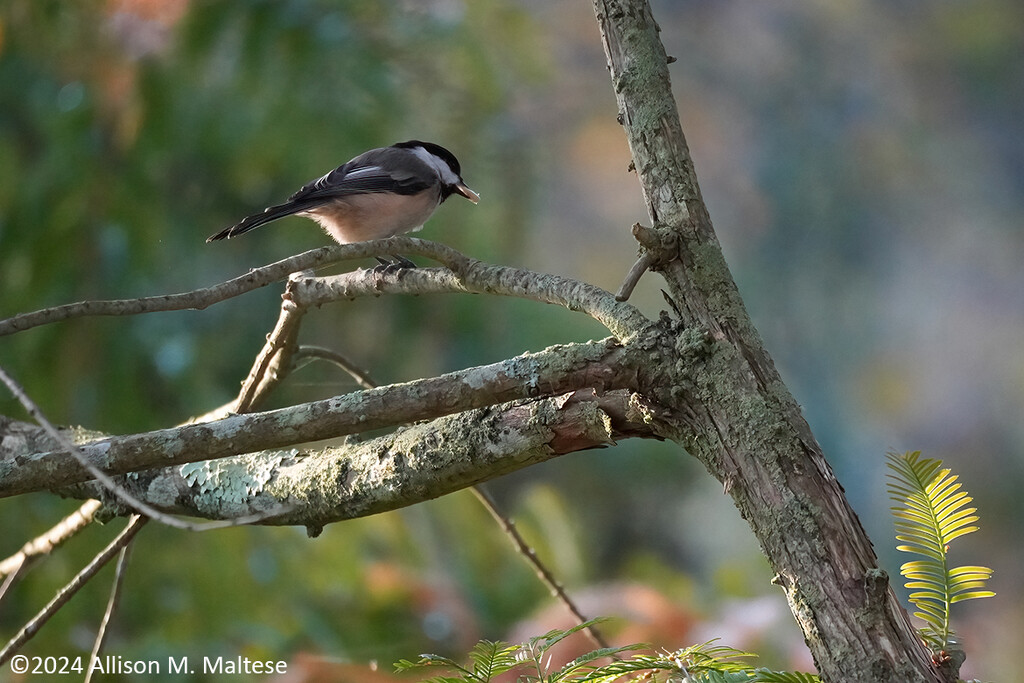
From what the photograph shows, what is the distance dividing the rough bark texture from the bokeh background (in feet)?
3.36

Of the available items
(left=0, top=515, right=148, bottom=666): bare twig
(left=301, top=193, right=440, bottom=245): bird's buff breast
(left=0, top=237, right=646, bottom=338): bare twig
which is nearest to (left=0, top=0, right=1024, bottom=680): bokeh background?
(left=301, top=193, right=440, bottom=245): bird's buff breast

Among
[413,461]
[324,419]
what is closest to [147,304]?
[324,419]

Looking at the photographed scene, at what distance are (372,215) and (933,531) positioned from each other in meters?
1.23

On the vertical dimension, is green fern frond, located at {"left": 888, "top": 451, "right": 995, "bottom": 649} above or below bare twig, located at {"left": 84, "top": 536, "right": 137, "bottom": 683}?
below

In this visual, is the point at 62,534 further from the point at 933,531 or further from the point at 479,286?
the point at 933,531

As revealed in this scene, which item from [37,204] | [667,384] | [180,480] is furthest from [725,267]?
[37,204]

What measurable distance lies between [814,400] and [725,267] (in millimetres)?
2682

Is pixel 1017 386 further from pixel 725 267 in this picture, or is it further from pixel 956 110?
pixel 725 267

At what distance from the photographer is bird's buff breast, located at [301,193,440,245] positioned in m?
1.69

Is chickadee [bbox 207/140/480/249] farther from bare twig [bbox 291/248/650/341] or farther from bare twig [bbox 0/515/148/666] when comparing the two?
bare twig [bbox 0/515/148/666]

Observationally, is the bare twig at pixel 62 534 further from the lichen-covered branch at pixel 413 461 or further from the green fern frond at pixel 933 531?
the green fern frond at pixel 933 531

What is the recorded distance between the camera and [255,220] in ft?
4.21

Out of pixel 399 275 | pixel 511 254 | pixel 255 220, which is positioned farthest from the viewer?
pixel 511 254

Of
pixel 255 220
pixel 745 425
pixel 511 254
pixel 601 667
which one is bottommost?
pixel 601 667
